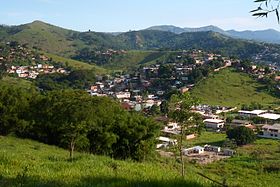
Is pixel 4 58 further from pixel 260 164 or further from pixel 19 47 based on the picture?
pixel 260 164

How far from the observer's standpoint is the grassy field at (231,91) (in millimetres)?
Answer: 80625

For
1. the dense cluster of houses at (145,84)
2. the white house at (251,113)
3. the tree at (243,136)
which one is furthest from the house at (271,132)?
the dense cluster of houses at (145,84)

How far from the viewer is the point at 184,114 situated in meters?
13.2

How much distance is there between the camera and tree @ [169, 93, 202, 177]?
13.0 m

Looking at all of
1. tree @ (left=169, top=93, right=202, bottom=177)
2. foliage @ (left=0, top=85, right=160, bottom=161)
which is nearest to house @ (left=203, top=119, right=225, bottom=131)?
foliage @ (left=0, top=85, right=160, bottom=161)

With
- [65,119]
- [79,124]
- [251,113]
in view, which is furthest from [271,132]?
[79,124]

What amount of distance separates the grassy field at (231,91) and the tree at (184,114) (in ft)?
218

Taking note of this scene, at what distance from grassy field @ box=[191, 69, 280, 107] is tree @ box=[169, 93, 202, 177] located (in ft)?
218

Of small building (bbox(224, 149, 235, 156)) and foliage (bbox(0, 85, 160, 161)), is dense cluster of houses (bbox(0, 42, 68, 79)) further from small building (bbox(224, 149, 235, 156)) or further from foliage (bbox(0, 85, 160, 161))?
foliage (bbox(0, 85, 160, 161))

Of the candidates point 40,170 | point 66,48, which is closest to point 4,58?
point 66,48

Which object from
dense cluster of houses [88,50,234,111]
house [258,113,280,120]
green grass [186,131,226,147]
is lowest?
green grass [186,131,226,147]

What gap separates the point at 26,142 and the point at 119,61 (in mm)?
126235

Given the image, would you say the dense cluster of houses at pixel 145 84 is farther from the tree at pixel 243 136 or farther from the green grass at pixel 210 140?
the tree at pixel 243 136

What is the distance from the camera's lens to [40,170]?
24.0 ft
